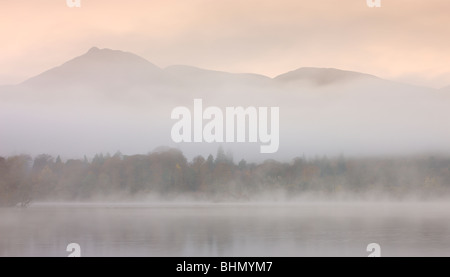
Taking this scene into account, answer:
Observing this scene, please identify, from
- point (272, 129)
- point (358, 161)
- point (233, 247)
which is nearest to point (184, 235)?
point (233, 247)

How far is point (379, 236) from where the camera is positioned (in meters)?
22.7

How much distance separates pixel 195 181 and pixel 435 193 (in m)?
22.5

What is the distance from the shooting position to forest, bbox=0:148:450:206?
51844 millimetres

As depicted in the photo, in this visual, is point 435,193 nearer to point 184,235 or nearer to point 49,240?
point 184,235

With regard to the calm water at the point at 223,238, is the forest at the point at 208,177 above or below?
above

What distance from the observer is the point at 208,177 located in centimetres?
5125

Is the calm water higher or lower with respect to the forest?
lower

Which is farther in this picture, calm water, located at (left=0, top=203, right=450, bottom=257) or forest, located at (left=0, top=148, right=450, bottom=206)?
forest, located at (left=0, top=148, right=450, bottom=206)

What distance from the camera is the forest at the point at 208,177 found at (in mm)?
51844

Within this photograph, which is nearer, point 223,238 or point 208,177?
point 223,238

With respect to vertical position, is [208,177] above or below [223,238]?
above

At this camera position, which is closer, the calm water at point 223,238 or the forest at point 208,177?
the calm water at point 223,238

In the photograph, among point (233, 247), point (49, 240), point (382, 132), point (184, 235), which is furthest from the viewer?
point (382, 132)
